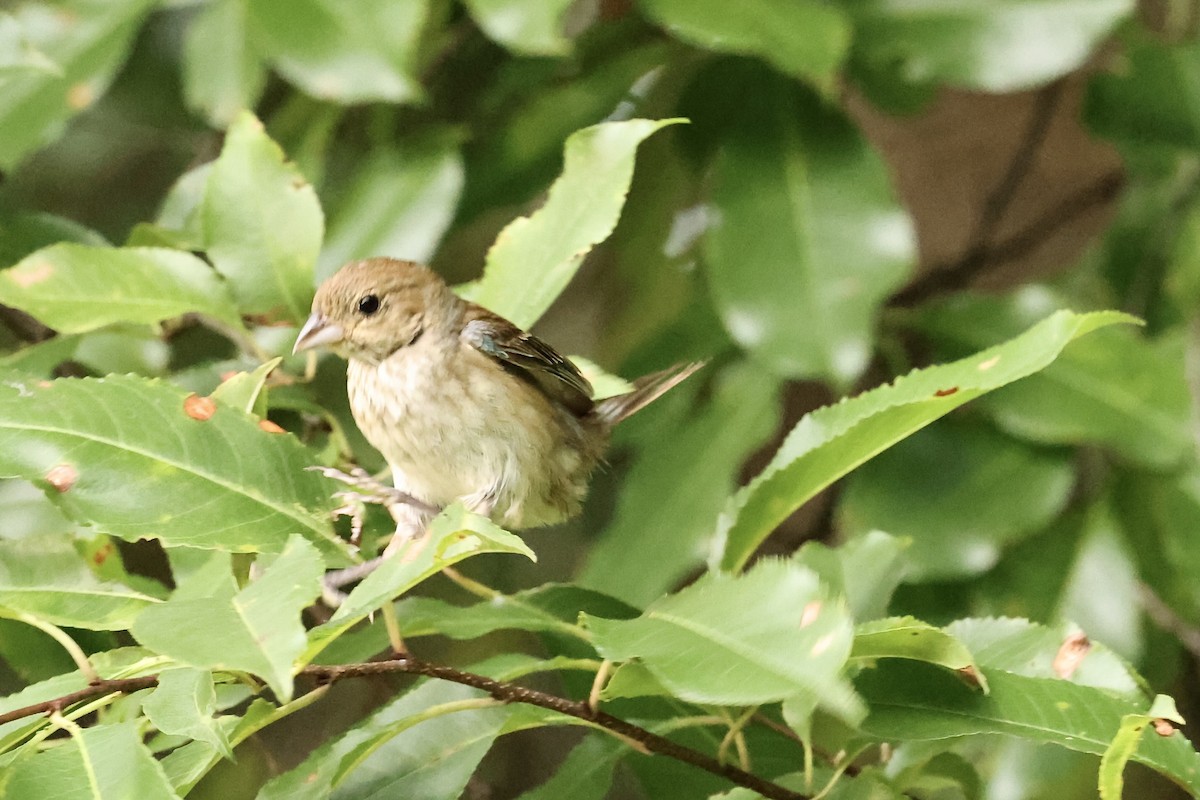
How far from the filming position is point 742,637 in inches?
30.8

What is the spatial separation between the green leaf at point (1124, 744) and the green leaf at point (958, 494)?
874 mm

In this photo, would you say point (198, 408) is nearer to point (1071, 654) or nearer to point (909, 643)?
point (909, 643)

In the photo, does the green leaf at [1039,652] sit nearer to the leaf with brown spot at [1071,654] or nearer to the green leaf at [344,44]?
the leaf with brown spot at [1071,654]

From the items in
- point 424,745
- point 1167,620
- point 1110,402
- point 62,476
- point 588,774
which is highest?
point 62,476

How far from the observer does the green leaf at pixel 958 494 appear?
177 centimetres

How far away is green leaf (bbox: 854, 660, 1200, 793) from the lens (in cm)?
88

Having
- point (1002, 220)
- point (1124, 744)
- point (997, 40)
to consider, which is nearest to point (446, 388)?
point (1124, 744)

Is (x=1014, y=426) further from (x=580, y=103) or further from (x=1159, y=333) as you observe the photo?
(x=580, y=103)

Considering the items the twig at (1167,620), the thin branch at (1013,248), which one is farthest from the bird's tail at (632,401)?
the thin branch at (1013,248)

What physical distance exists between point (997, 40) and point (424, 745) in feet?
4.33

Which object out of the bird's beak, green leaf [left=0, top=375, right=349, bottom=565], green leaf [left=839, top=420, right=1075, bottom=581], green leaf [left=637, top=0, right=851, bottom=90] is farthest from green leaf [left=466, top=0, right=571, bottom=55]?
green leaf [left=839, top=420, right=1075, bottom=581]

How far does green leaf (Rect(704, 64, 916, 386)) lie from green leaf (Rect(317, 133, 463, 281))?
406mm

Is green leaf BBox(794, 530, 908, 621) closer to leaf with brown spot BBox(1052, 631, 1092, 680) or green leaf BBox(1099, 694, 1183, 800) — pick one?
leaf with brown spot BBox(1052, 631, 1092, 680)

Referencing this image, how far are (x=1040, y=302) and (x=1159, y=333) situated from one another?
0.29 m
